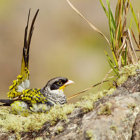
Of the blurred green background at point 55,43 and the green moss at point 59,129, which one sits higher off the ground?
the blurred green background at point 55,43

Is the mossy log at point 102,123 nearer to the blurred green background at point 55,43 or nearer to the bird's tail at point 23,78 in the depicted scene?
the bird's tail at point 23,78

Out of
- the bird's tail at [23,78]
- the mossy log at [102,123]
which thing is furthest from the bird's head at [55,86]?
the mossy log at [102,123]

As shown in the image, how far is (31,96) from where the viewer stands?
16.1 ft

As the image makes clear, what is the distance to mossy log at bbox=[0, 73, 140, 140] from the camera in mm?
3688

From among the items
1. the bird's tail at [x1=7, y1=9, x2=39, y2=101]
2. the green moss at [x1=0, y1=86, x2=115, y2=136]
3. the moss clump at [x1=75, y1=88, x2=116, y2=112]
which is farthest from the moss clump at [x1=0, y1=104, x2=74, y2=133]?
the bird's tail at [x1=7, y1=9, x2=39, y2=101]

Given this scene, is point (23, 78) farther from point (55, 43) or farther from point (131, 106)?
point (55, 43)

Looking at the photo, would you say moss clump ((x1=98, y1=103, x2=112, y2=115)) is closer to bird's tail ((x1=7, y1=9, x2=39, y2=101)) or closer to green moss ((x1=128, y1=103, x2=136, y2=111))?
Result: green moss ((x1=128, y1=103, x2=136, y2=111))

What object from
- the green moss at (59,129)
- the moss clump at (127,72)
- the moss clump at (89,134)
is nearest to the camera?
the moss clump at (89,134)

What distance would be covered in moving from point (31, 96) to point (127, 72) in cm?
133

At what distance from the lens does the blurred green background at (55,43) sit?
12.1 m

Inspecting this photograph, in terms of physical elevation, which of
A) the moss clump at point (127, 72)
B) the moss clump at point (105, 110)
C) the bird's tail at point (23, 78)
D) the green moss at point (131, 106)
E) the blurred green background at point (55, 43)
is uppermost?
the blurred green background at point (55, 43)

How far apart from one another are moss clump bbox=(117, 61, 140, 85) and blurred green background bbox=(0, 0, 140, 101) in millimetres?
7155

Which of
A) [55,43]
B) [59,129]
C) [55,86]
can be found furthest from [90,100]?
[55,43]

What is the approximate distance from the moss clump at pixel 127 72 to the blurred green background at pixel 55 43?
7155 mm
